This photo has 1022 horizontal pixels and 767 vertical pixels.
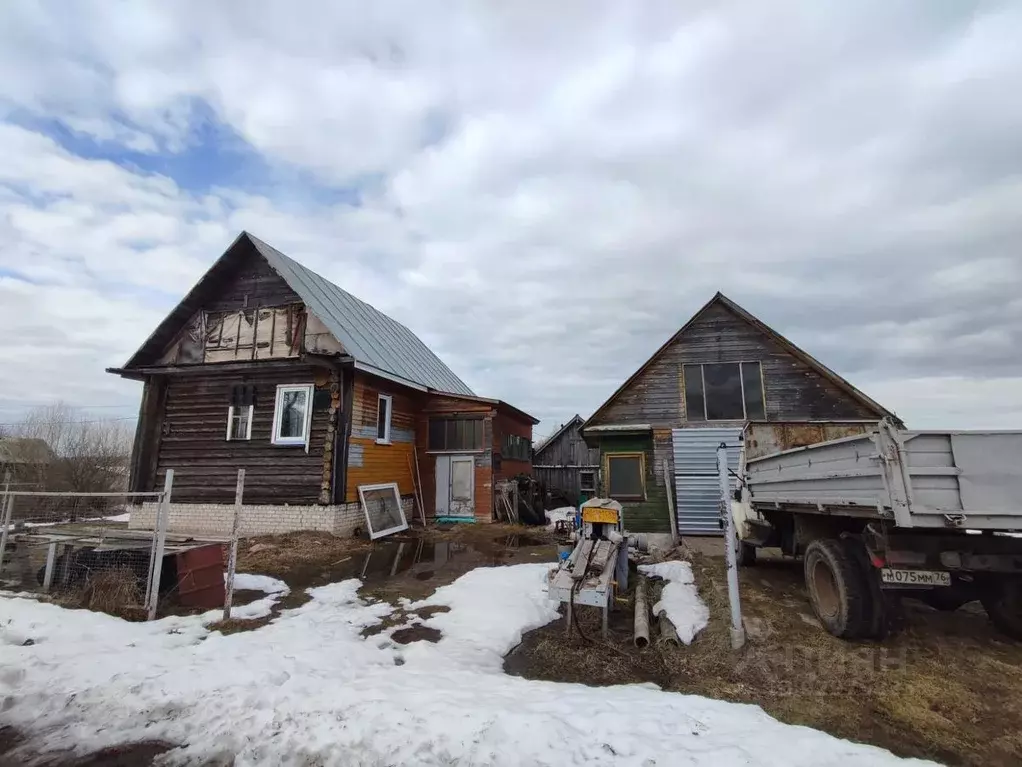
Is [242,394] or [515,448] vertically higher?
[242,394]

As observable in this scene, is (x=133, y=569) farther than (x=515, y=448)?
No

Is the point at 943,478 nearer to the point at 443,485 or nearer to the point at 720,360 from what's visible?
the point at 720,360

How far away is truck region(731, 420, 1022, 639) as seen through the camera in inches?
172

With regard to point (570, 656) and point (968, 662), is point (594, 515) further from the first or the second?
point (968, 662)

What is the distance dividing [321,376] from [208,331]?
4.32 meters

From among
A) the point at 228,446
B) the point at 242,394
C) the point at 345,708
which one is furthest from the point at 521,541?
the point at 345,708

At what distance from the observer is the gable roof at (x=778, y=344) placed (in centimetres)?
1345

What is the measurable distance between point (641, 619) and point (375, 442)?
1069 centimetres

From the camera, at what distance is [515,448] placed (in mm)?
22062

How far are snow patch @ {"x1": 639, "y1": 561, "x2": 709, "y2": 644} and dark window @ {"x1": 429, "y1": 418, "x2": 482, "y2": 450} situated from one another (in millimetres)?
8666

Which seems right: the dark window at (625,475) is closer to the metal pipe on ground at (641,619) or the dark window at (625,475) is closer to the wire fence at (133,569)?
the metal pipe on ground at (641,619)

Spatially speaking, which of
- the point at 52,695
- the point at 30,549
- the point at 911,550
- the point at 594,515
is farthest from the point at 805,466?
the point at 30,549

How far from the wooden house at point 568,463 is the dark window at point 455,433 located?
37.5 ft

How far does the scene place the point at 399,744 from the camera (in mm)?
3414
